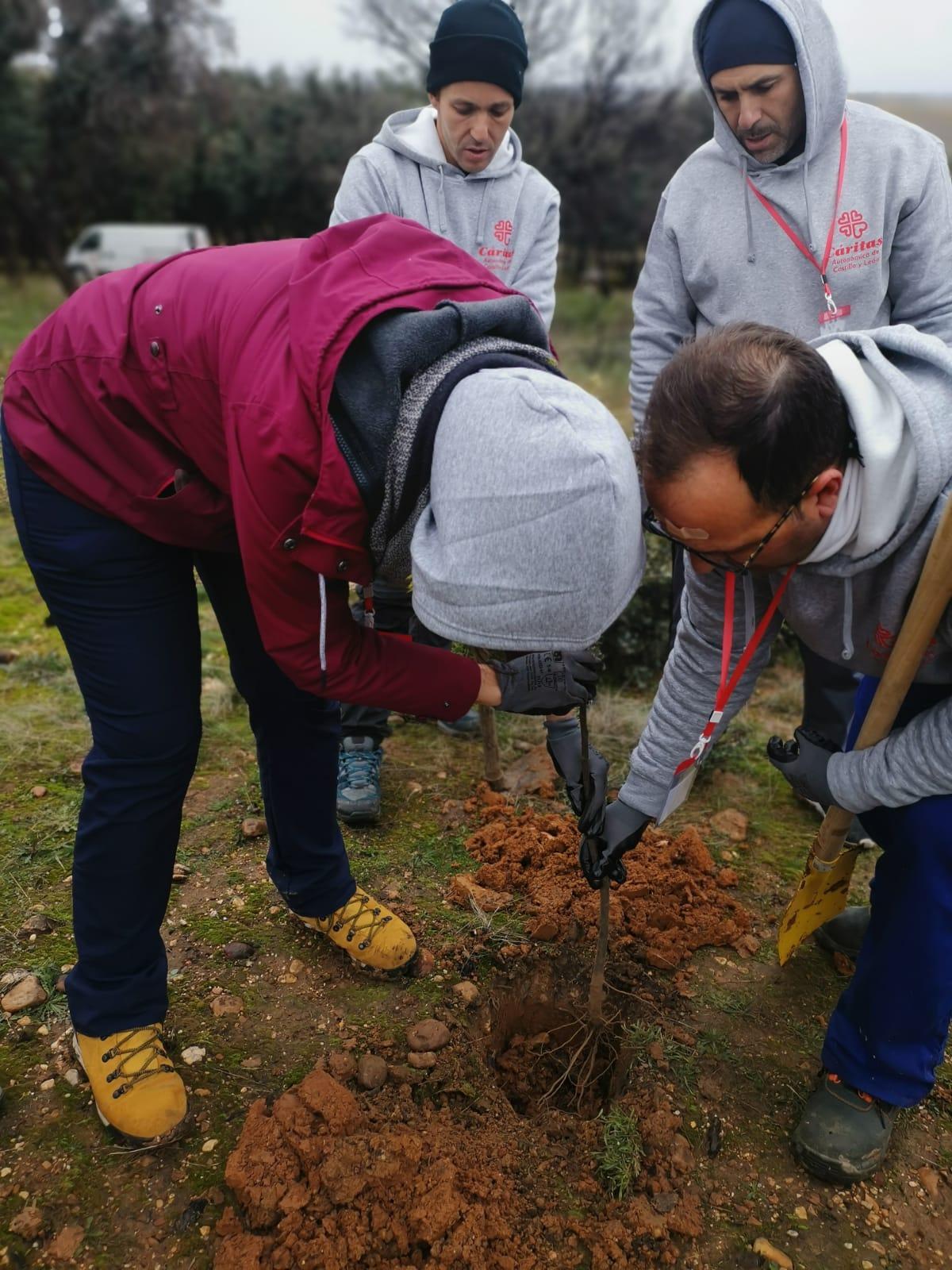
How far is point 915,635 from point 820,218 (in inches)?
→ 51.9

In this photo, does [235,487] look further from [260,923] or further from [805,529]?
[260,923]

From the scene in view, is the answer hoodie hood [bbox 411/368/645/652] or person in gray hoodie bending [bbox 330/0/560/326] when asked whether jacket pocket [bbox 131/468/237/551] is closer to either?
hoodie hood [bbox 411/368/645/652]

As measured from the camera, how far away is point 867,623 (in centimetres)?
191

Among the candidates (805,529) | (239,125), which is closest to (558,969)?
(805,529)

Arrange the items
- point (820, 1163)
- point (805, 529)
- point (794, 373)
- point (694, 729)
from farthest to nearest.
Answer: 1. point (694, 729)
2. point (820, 1163)
3. point (805, 529)
4. point (794, 373)

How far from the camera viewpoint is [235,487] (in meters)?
1.50

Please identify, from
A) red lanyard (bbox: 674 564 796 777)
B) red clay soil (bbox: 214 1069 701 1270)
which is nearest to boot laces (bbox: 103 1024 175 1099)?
red clay soil (bbox: 214 1069 701 1270)

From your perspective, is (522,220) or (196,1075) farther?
(522,220)

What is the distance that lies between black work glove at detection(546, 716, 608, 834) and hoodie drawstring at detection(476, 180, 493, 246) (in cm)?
153

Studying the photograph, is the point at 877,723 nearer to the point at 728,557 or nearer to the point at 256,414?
the point at 728,557

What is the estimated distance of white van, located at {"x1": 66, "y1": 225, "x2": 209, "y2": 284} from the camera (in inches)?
718

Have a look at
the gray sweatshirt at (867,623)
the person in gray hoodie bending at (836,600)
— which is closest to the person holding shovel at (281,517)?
the person in gray hoodie bending at (836,600)

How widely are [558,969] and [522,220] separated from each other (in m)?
2.15

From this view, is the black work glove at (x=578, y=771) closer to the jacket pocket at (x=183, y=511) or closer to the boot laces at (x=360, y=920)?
the boot laces at (x=360, y=920)
